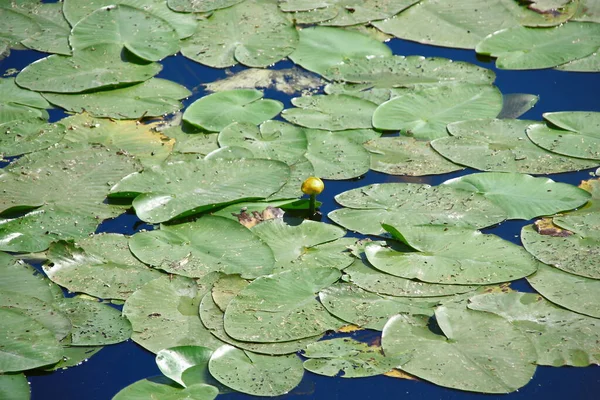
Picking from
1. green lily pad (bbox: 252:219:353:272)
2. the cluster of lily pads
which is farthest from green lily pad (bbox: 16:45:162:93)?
green lily pad (bbox: 252:219:353:272)

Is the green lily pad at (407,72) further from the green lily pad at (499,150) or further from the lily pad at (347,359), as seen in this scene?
the lily pad at (347,359)

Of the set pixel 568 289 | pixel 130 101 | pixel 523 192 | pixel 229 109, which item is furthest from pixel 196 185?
pixel 568 289

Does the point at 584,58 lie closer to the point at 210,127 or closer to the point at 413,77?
the point at 413,77

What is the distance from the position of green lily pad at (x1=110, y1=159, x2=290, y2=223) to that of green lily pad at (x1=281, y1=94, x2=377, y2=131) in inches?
16.0

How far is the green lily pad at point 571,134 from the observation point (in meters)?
3.26

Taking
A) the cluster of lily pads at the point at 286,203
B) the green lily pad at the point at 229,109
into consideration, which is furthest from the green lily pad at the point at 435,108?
the green lily pad at the point at 229,109

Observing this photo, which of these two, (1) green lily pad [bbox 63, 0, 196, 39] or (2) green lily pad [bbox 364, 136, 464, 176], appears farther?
(1) green lily pad [bbox 63, 0, 196, 39]

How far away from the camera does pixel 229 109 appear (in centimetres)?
345

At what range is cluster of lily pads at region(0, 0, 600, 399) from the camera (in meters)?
2.37

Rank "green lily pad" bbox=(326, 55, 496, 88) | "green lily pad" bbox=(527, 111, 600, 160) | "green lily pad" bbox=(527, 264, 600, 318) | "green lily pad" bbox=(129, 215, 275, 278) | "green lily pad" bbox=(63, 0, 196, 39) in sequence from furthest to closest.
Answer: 1. "green lily pad" bbox=(63, 0, 196, 39)
2. "green lily pad" bbox=(326, 55, 496, 88)
3. "green lily pad" bbox=(527, 111, 600, 160)
4. "green lily pad" bbox=(129, 215, 275, 278)
5. "green lily pad" bbox=(527, 264, 600, 318)

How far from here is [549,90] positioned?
12.2ft

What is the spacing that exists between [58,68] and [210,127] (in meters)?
0.88

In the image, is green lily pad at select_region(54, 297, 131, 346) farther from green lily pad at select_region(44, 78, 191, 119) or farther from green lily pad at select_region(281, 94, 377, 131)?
green lily pad at select_region(281, 94, 377, 131)

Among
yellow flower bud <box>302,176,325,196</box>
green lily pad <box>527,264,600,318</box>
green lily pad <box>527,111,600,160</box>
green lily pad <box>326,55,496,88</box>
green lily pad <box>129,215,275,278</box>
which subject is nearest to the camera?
green lily pad <box>527,264,600,318</box>
